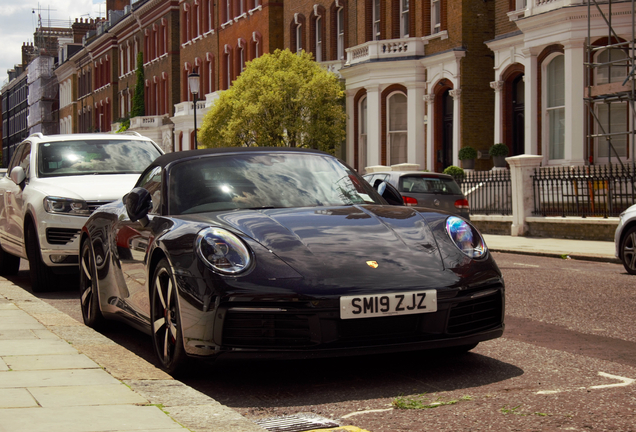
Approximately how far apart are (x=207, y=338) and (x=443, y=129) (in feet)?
94.3

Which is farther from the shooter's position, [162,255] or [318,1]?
[318,1]

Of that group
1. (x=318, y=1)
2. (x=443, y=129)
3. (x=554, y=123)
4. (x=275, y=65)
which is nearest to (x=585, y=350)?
(x=554, y=123)

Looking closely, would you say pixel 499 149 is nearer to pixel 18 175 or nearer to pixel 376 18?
pixel 376 18

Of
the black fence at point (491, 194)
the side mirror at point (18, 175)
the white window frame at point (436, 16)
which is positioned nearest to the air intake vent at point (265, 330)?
the side mirror at point (18, 175)

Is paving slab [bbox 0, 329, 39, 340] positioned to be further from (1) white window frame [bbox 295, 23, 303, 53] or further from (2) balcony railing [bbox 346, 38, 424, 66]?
(1) white window frame [bbox 295, 23, 303, 53]

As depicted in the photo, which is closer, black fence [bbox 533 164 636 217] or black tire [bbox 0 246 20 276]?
black tire [bbox 0 246 20 276]

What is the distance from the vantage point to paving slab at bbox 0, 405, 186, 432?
3947 millimetres

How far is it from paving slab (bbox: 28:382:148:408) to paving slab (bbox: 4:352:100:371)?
0.58 meters

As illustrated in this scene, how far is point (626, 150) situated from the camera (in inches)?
981

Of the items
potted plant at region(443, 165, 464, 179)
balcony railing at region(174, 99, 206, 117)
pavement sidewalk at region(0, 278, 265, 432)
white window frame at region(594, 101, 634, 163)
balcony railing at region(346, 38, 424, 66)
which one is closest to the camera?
pavement sidewalk at region(0, 278, 265, 432)

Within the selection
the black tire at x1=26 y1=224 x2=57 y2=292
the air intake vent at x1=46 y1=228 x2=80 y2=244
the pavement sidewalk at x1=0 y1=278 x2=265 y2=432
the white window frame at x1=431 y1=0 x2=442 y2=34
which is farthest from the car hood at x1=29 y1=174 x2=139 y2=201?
the white window frame at x1=431 y1=0 x2=442 y2=34

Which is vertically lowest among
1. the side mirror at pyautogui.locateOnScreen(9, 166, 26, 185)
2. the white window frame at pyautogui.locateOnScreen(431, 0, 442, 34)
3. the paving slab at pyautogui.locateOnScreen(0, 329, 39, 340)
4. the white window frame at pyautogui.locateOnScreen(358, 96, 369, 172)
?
the paving slab at pyautogui.locateOnScreen(0, 329, 39, 340)

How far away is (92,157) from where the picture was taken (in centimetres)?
1163

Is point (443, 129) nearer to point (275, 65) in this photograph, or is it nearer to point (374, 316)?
point (275, 65)
